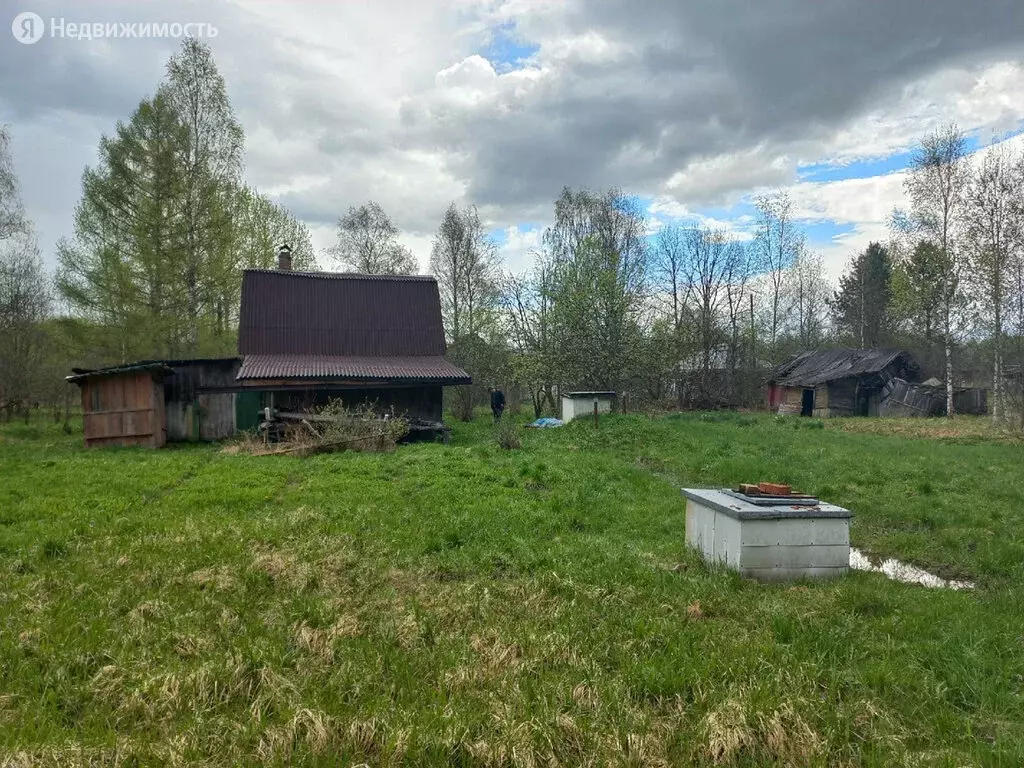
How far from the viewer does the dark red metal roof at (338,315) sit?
2203 cm

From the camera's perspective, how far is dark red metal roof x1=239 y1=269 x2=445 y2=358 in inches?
867

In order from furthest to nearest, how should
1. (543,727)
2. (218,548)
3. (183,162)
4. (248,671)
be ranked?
Result: 1. (183,162)
2. (218,548)
3. (248,671)
4. (543,727)

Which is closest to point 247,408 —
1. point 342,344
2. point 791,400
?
point 342,344

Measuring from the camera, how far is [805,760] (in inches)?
127

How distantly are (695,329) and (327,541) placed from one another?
29090 mm

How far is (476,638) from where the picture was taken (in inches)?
179

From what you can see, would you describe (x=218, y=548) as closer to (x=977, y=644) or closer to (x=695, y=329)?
(x=977, y=644)

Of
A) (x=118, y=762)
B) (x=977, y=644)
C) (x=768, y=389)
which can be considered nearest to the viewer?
(x=118, y=762)

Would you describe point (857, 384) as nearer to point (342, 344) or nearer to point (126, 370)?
point (342, 344)

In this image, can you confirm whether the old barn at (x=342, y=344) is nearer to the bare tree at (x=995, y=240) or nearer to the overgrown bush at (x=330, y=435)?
the overgrown bush at (x=330, y=435)

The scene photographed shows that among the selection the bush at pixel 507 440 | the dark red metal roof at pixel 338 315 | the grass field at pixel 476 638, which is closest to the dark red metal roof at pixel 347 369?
the dark red metal roof at pixel 338 315

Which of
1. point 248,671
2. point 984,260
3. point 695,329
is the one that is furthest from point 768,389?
point 248,671

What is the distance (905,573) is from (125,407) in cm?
1877

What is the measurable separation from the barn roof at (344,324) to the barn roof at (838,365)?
72.3 feet
